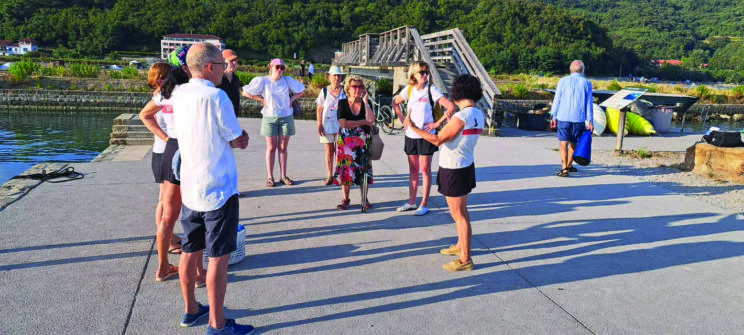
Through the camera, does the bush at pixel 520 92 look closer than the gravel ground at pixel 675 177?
No

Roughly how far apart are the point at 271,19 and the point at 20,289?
127m

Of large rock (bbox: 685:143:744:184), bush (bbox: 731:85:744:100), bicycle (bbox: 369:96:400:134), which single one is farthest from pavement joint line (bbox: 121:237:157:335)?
bush (bbox: 731:85:744:100)

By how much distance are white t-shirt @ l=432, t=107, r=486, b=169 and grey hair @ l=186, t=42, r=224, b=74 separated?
192cm

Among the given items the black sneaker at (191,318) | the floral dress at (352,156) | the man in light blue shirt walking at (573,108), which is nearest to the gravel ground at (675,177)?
the man in light blue shirt walking at (573,108)

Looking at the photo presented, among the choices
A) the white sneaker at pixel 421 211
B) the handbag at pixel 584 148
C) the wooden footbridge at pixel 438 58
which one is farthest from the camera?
A: the wooden footbridge at pixel 438 58

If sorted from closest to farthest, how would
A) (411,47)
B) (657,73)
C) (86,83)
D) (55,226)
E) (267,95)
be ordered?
1. (55,226)
2. (267,95)
3. (411,47)
4. (86,83)
5. (657,73)

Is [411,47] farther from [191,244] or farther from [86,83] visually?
[86,83]

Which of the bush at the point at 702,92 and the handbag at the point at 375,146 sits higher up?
the bush at the point at 702,92

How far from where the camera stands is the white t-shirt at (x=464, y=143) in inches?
152

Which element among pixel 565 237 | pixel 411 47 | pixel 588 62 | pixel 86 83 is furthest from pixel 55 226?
pixel 588 62

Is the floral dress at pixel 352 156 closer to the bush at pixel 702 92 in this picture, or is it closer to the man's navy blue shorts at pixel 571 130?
the man's navy blue shorts at pixel 571 130

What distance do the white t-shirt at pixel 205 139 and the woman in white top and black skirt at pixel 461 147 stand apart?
1788 millimetres

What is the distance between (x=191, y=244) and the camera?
2.81 meters

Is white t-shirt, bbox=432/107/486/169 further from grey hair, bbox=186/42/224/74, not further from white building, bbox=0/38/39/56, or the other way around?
white building, bbox=0/38/39/56
